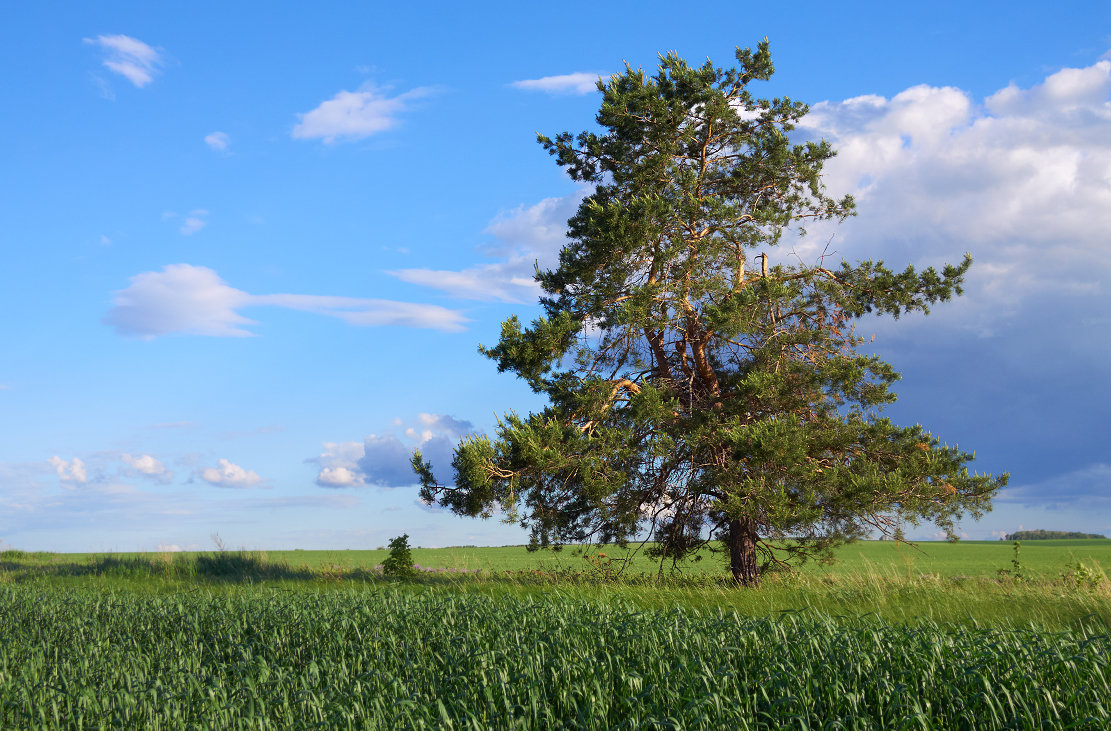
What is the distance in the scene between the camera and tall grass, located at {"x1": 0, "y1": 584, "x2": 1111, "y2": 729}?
15.2 feet

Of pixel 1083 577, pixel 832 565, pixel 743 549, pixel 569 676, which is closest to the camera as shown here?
pixel 569 676

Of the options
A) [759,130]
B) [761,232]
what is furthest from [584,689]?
[759,130]

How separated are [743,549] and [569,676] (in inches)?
404

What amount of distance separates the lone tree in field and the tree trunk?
0.04 metres

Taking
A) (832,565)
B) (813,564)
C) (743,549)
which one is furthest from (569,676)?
(813,564)

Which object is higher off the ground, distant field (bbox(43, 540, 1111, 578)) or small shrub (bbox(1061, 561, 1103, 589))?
small shrub (bbox(1061, 561, 1103, 589))

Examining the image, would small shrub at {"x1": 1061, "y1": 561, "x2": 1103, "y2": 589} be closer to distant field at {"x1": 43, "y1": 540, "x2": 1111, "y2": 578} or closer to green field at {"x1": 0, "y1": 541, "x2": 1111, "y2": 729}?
distant field at {"x1": 43, "y1": 540, "x2": 1111, "y2": 578}

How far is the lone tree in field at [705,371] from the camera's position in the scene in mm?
13312

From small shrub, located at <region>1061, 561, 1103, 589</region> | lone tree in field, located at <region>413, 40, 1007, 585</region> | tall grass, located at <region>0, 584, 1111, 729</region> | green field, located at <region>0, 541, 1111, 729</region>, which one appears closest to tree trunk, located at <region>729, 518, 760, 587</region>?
lone tree in field, located at <region>413, 40, 1007, 585</region>

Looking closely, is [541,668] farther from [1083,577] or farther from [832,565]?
[1083,577]

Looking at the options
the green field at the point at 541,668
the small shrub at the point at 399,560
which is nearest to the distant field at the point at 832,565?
the small shrub at the point at 399,560

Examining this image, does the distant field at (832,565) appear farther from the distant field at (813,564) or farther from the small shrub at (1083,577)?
the small shrub at (1083,577)

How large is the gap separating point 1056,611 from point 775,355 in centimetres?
627

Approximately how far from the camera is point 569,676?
535cm
